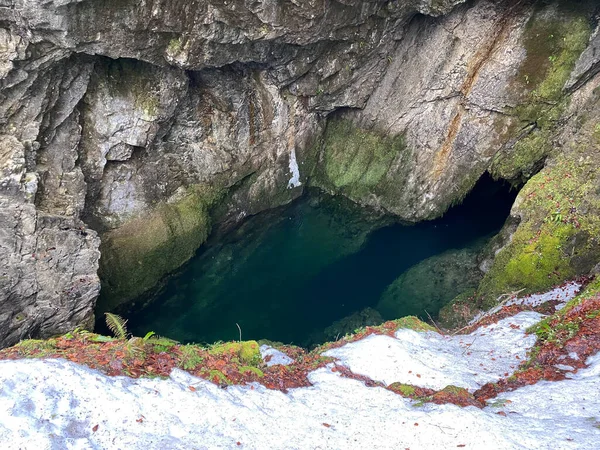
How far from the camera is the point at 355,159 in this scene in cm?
2122

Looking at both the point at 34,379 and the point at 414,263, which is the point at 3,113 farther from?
the point at 414,263

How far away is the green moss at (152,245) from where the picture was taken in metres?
15.6

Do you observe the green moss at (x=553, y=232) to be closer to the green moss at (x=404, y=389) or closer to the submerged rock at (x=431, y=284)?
the submerged rock at (x=431, y=284)

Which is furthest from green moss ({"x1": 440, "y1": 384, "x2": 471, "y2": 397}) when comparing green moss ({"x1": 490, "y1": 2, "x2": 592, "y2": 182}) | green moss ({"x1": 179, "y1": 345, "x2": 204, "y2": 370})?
green moss ({"x1": 490, "y1": 2, "x2": 592, "y2": 182})

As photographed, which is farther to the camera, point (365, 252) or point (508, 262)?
point (365, 252)

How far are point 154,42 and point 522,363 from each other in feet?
42.5

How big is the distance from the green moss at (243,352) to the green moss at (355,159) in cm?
1322

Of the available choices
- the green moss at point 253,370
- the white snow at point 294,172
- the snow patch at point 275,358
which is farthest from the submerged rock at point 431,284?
the green moss at point 253,370

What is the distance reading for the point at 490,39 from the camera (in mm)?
16203

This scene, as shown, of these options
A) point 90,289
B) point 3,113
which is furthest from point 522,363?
point 3,113

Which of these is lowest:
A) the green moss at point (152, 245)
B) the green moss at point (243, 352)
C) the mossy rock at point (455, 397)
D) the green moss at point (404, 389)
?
the green moss at point (152, 245)

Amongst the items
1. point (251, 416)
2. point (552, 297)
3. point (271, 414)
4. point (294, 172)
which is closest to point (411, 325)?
point (552, 297)

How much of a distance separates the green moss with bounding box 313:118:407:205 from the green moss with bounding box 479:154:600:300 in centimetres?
646

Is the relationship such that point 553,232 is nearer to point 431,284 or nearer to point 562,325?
point 431,284
